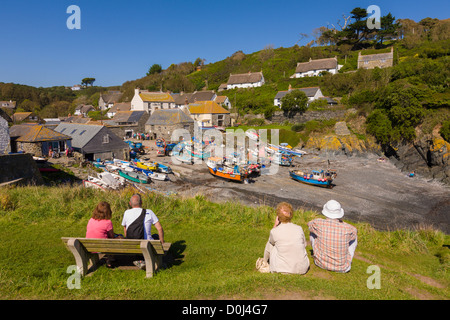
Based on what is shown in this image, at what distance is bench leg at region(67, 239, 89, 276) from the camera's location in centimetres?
485

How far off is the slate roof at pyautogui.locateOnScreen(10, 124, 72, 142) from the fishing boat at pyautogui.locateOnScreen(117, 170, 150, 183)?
8473 mm

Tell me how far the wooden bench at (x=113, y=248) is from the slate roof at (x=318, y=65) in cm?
7235

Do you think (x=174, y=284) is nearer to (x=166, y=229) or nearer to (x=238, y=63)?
(x=166, y=229)

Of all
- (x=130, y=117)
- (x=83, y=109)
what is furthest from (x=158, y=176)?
(x=83, y=109)

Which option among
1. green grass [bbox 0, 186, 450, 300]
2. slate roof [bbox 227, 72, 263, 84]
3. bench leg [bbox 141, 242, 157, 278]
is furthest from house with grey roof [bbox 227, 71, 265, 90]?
bench leg [bbox 141, 242, 157, 278]

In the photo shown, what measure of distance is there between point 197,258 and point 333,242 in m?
3.25

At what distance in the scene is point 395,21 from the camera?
79625mm

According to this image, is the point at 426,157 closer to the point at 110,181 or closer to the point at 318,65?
the point at 110,181

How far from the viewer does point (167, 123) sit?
46.6 metres

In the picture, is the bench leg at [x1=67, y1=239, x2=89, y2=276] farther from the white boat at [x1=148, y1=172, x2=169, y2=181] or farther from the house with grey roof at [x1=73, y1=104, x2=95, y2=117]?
the house with grey roof at [x1=73, y1=104, x2=95, y2=117]

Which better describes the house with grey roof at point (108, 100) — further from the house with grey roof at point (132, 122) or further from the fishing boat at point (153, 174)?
the fishing boat at point (153, 174)

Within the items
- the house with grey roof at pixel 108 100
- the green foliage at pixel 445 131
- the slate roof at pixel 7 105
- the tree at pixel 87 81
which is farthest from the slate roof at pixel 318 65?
the tree at pixel 87 81
